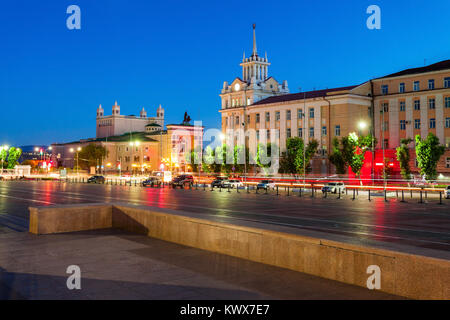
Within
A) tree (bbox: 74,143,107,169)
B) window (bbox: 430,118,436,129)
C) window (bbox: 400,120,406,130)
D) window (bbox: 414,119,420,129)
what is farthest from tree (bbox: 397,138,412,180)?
tree (bbox: 74,143,107,169)

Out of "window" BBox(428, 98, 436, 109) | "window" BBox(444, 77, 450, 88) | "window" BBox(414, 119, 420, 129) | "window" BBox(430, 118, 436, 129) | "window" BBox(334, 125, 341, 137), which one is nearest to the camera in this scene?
"window" BBox(444, 77, 450, 88)

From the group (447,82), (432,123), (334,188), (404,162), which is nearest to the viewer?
(334,188)

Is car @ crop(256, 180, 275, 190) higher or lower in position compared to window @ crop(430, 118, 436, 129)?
lower

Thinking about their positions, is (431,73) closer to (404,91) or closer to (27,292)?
(404,91)

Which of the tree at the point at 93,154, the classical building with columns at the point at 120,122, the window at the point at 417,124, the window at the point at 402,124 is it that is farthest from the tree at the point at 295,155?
the classical building with columns at the point at 120,122

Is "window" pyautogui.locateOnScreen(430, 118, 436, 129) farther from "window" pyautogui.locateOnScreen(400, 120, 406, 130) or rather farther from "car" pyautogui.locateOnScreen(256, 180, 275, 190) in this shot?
"car" pyautogui.locateOnScreen(256, 180, 275, 190)

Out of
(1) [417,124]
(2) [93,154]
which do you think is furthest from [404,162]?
(2) [93,154]

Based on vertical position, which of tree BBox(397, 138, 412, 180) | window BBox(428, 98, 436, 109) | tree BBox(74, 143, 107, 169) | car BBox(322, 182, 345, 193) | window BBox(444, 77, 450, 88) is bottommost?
car BBox(322, 182, 345, 193)

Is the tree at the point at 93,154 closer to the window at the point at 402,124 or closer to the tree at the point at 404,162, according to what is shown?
the window at the point at 402,124

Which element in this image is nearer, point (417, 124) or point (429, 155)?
point (429, 155)

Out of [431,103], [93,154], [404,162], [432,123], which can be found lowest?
[404,162]

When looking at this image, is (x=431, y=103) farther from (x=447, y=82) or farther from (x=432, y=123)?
(x=447, y=82)

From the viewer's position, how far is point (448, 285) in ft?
21.1
